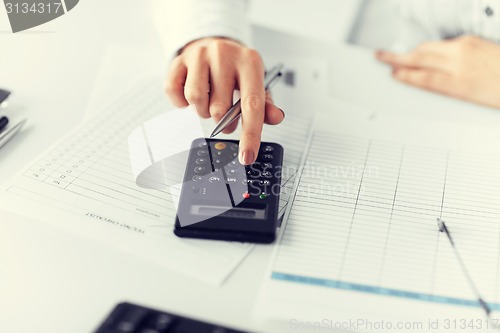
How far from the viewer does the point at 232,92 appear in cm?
54

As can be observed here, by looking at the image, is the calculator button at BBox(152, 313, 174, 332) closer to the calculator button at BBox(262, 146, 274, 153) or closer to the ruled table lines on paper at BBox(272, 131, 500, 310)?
the ruled table lines on paper at BBox(272, 131, 500, 310)

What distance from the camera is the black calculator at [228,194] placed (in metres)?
0.42

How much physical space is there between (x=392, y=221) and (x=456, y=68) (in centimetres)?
30

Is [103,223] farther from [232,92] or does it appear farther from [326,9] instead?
[326,9]

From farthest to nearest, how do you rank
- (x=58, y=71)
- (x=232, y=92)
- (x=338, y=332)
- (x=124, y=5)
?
(x=124, y=5), (x=58, y=71), (x=232, y=92), (x=338, y=332)

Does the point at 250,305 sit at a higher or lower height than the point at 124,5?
lower

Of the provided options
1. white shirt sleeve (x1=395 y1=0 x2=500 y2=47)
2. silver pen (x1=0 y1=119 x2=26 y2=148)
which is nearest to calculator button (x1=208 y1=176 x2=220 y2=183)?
silver pen (x1=0 y1=119 x2=26 y2=148)

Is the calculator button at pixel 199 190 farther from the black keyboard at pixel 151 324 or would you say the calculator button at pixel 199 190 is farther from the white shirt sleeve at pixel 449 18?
the white shirt sleeve at pixel 449 18

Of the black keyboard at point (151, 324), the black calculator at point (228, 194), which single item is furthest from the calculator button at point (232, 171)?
the black keyboard at point (151, 324)

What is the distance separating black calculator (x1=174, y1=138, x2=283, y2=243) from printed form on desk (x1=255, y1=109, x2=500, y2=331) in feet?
0.08

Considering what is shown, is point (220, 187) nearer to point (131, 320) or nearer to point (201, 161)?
point (201, 161)

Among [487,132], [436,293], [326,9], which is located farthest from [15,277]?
[326,9]

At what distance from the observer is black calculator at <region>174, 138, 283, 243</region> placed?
0.42 m

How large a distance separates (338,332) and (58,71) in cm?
49
